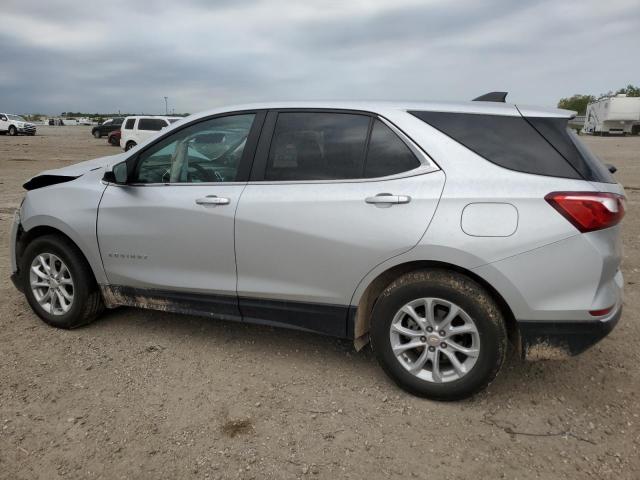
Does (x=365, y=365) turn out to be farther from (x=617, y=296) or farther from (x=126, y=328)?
(x=126, y=328)

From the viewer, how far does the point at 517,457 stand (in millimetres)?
2514

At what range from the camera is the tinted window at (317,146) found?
3.05 metres

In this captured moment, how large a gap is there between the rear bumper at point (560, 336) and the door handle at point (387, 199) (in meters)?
0.90

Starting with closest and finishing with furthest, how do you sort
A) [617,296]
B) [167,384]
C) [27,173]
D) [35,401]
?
[617,296], [35,401], [167,384], [27,173]

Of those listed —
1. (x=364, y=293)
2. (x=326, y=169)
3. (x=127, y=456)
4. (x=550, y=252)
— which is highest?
(x=326, y=169)

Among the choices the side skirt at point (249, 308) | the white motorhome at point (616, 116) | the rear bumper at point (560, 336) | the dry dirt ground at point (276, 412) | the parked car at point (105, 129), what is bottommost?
the dry dirt ground at point (276, 412)

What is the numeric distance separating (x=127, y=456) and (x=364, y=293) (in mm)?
1501

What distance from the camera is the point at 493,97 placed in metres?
3.34

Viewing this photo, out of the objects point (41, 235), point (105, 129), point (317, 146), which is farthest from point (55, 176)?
point (105, 129)

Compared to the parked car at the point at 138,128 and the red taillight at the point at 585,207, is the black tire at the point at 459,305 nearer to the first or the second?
the red taillight at the point at 585,207

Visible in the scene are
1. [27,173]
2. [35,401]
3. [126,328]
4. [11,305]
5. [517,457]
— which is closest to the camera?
[517,457]

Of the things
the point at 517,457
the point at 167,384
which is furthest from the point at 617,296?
the point at 167,384

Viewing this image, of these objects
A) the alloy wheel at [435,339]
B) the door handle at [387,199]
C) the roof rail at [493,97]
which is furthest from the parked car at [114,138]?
the alloy wheel at [435,339]

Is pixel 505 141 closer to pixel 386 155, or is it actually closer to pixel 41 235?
pixel 386 155
